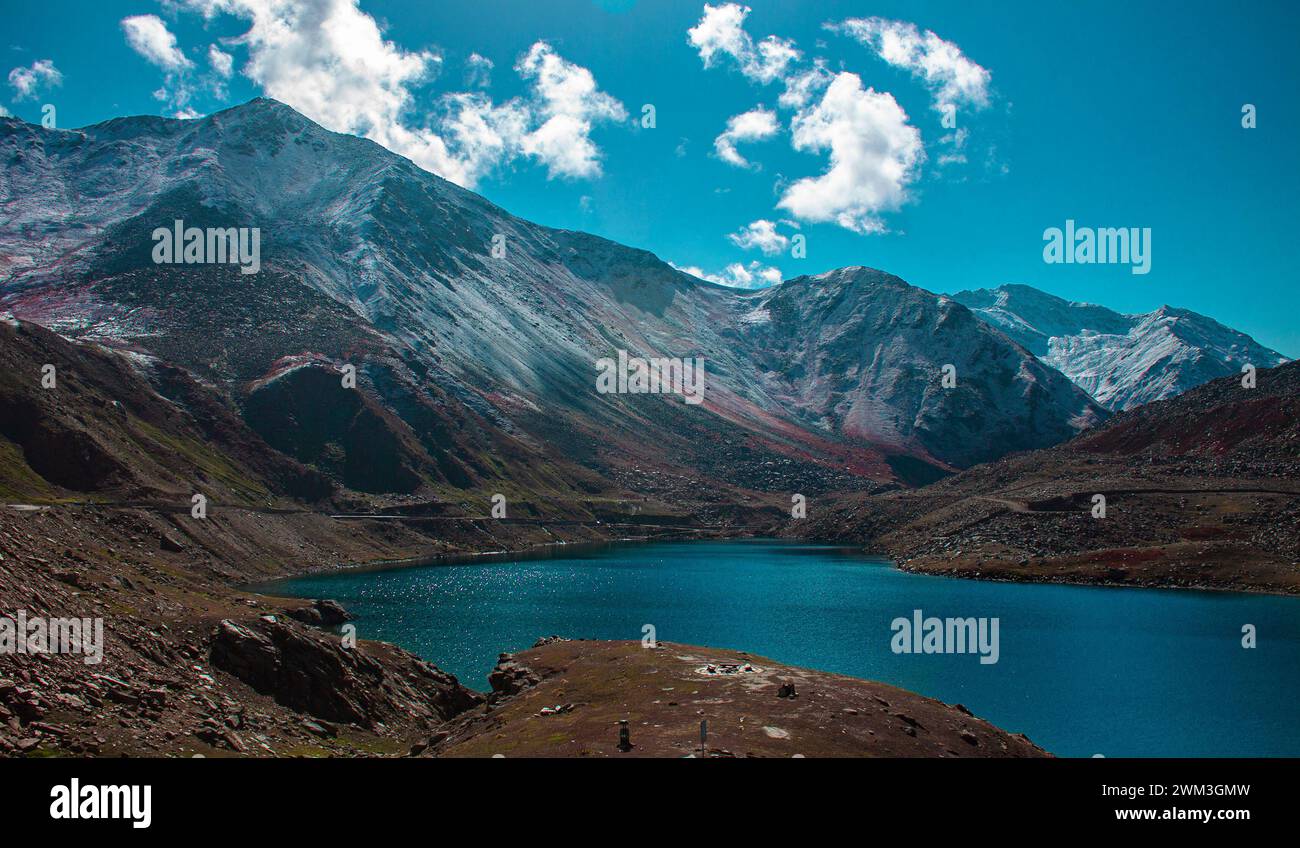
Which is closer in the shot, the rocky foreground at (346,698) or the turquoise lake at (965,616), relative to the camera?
the rocky foreground at (346,698)

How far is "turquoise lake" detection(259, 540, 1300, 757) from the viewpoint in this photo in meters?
65.2

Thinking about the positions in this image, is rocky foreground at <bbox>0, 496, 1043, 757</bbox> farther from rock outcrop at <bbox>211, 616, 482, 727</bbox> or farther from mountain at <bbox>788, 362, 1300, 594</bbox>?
mountain at <bbox>788, 362, 1300, 594</bbox>

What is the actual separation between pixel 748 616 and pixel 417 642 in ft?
161

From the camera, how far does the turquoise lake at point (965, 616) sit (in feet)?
214

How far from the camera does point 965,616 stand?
Answer: 118188mm

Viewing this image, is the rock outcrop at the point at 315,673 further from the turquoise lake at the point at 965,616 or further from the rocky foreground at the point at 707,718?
the turquoise lake at the point at 965,616

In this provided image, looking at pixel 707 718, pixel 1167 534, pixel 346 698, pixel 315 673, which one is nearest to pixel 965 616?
pixel 1167 534

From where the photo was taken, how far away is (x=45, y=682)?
32656 mm

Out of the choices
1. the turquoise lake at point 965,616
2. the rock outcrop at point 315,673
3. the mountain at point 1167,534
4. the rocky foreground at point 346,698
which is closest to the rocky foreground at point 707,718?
the rocky foreground at point 346,698

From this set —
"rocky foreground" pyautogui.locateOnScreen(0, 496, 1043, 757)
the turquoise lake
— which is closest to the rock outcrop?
"rocky foreground" pyautogui.locateOnScreen(0, 496, 1043, 757)

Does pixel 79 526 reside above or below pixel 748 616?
above
